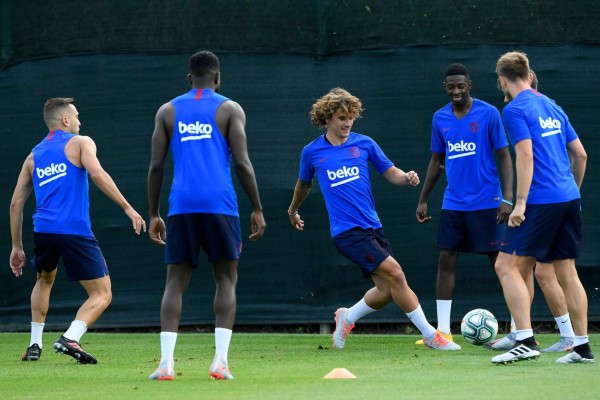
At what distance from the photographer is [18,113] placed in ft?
35.2

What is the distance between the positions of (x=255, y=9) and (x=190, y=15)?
0.62 meters

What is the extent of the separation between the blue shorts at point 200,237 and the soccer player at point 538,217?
180cm

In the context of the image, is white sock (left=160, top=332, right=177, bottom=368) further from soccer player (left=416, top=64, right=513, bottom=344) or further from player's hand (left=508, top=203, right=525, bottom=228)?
soccer player (left=416, top=64, right=513, bottom=344)

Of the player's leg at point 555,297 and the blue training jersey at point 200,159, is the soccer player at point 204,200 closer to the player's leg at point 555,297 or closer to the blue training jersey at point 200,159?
the blue training jersey at point 200,159

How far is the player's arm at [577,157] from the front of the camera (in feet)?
24.2

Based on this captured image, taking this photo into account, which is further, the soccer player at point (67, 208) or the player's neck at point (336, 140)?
the player's neck at point (336, 140)

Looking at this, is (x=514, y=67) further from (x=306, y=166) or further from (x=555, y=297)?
(x=306, y=166)

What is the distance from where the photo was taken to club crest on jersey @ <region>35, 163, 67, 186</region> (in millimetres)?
8086

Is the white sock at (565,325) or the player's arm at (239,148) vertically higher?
the player's arm at (239,148)

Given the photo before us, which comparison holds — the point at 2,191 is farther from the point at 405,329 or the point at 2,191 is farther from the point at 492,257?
the point at 492,257

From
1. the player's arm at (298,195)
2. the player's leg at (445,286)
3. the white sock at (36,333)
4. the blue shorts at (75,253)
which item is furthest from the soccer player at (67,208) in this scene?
the player's leg at (445,286)

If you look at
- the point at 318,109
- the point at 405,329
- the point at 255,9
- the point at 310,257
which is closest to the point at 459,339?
the point at 405,329

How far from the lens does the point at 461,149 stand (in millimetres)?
8734

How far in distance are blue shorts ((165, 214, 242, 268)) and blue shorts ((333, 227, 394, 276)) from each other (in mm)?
2095
